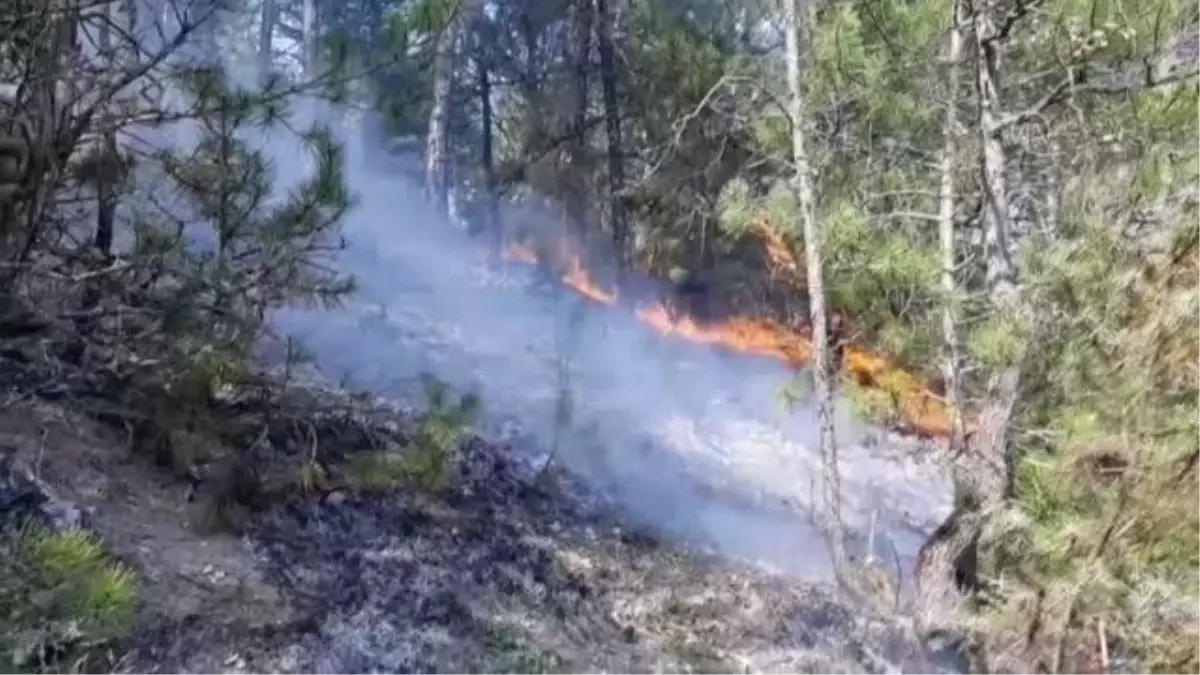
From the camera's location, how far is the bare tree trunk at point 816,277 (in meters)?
6.46

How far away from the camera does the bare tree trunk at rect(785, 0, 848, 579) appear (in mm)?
6461

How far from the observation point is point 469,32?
14.6 m

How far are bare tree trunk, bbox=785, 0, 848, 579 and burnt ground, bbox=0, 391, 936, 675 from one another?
54 cm

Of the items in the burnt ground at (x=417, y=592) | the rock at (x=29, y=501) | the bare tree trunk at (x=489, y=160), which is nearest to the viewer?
the rock at (x=29, y=501)

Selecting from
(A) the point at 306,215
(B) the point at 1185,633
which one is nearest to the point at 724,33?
(A) the point at 306,215

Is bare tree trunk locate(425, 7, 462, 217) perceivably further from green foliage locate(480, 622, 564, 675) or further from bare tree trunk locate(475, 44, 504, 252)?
green foliage locate(480, 622, 564, 675)

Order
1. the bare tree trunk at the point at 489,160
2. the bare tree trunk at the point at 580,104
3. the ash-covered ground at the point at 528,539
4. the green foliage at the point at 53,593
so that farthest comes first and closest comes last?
1. the bare tree trunk at the point at 489,160
2. the bare tree trunk at the point at 580,104
3. the ash-covered ground at the point at 528,539
4. the green foliage at the point at 53,593

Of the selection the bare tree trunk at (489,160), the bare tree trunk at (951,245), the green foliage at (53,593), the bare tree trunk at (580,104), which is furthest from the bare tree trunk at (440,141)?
the green foliage at (53,593)

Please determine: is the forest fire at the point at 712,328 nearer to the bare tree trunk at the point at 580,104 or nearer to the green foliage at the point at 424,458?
the bare tree trunk at the point at 580,104

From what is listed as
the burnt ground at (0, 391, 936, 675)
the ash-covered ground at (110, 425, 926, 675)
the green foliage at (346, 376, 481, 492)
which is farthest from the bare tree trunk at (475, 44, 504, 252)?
the green foliage at (346, 376, 481, 492)

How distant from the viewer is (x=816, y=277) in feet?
21.4

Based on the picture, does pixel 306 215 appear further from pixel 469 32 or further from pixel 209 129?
pixel 469 32

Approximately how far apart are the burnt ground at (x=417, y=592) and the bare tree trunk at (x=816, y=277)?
1.77 feet

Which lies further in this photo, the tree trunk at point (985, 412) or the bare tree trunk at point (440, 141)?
the bare tree trunk at point (440, 141)
